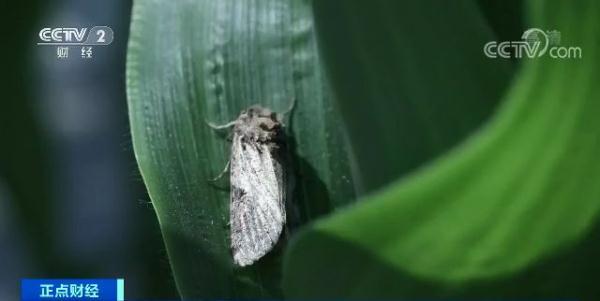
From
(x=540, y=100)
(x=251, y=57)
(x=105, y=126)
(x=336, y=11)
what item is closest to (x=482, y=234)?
(x=540, y=100)

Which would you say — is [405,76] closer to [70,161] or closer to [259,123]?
[259,123]

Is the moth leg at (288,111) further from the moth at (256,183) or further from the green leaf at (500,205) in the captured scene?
the green leaf at (500,205)

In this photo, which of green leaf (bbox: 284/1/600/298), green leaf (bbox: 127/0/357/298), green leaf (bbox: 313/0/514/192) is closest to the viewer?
green leaf (bbox: 284/1/600/298)

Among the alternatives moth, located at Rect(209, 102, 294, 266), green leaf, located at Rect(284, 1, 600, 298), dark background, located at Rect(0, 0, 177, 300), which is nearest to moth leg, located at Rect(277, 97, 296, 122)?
moth, located at Rect(209, 102, 294, 266)

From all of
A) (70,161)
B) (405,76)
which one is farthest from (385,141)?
(70,161)

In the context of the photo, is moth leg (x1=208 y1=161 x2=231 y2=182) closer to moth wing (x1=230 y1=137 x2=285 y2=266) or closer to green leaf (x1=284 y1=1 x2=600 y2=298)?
moth wing (x1=230 y1=137 x2=285 y2=266)

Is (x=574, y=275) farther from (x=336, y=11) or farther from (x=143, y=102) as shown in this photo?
(x=143, y=102)

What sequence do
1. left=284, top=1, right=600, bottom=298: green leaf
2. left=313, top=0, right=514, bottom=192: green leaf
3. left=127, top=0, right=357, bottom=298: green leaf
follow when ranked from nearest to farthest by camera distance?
left=284, top=1, right=600, bottom=298: green leaf < left=313, top=0, right=514, bottom=192: green leaf < left=127, top=0, right=357, bottom=298: green leaf
